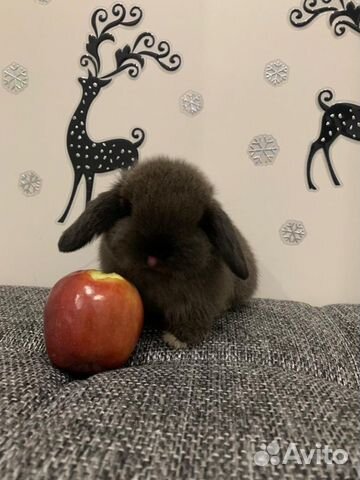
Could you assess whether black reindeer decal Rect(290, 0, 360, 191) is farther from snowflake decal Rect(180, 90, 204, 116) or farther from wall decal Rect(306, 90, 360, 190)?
snowflake decal Rect(180, 90, 204, 116)

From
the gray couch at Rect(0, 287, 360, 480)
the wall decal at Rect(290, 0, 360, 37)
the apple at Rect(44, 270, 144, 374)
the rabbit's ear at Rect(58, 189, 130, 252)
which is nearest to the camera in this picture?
the gray couch at Rect(0, 287, 360, 480)

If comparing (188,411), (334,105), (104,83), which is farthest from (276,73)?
(188,411)

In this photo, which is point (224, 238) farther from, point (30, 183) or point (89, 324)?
point (30, 183)

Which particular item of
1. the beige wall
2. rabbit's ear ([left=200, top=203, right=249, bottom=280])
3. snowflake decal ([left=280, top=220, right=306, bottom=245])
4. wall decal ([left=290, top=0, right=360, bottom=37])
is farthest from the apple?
wall decal ([left=290, top=0, right=360, bottom=37])

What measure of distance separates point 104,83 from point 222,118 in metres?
0.39

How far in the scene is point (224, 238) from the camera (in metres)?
0.83

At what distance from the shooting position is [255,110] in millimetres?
1379

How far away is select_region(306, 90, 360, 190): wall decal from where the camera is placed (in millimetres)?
1354

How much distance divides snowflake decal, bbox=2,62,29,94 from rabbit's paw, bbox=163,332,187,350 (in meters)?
0.97

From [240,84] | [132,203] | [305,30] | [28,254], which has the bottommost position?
[28,254]

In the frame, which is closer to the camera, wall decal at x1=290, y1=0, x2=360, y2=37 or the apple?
the apple

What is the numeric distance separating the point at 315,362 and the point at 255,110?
835 mm

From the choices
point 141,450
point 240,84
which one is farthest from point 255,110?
point 141,450

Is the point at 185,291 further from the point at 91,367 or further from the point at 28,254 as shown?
the point at 28,254
